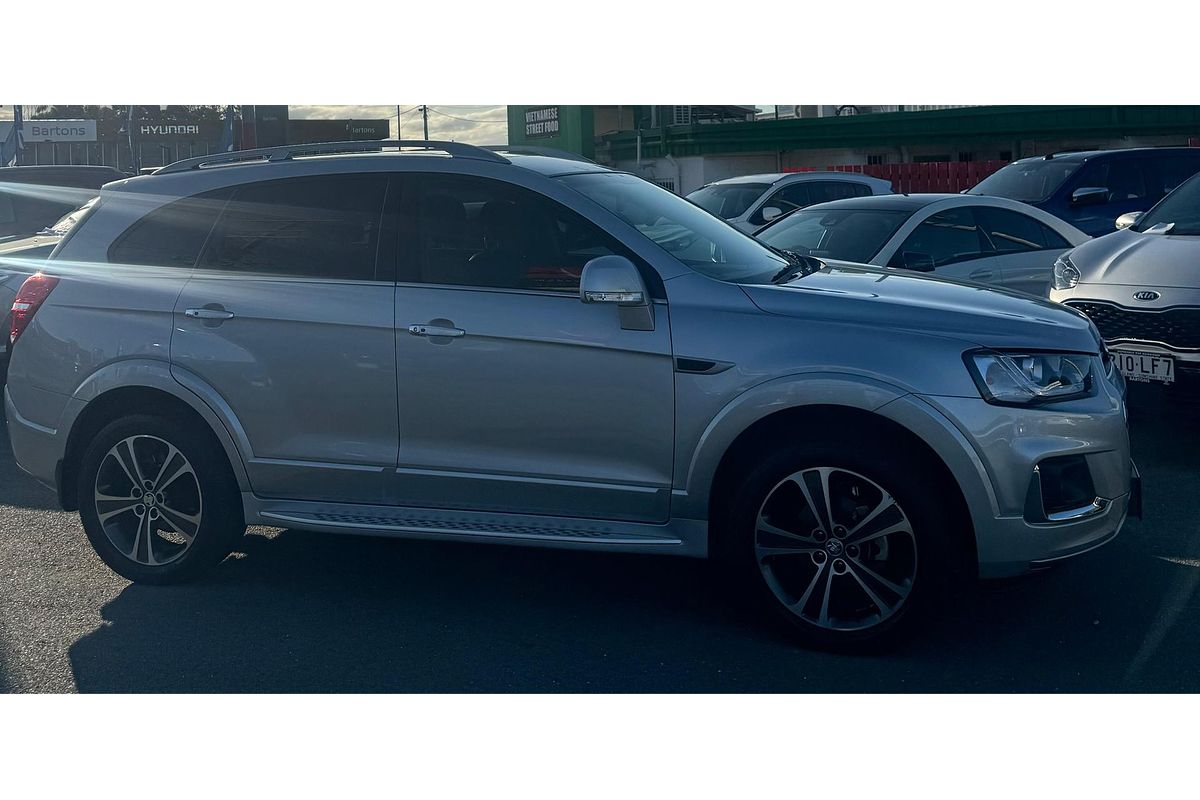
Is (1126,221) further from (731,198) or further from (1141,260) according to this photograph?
(731,198)

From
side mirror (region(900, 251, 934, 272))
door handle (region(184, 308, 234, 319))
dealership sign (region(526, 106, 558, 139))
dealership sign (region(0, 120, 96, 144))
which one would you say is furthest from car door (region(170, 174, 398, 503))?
dealership sign (region(0, 120, 96, 144))

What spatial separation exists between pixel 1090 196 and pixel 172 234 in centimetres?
860

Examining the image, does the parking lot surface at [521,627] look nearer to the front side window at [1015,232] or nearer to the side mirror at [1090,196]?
the front side window at [1015,232]

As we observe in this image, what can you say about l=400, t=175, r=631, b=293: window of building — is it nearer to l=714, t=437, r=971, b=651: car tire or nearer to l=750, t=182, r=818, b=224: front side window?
l=714, t=437, r=971, b=651: car tire

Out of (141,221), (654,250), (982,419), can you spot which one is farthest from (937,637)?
(141,221)

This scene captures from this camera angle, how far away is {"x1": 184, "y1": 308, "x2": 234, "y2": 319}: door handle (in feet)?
16.3

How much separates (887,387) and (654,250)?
1062 mm

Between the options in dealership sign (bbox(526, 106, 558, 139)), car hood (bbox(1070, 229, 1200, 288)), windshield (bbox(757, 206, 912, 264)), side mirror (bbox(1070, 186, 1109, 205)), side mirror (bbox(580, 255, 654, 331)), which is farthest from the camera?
dealership sign (bbox(526, 106, 558, 139))

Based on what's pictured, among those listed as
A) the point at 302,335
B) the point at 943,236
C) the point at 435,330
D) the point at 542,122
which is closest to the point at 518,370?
the point at 435,330

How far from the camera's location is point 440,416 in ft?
15.4

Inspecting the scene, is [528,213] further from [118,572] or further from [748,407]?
[118,572]

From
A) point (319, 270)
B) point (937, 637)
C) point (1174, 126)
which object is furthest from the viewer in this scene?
point (1174, 126)

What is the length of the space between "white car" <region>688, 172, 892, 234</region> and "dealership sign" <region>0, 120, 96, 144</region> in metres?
55.2

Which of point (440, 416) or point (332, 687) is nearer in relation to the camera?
point (332, 687)
